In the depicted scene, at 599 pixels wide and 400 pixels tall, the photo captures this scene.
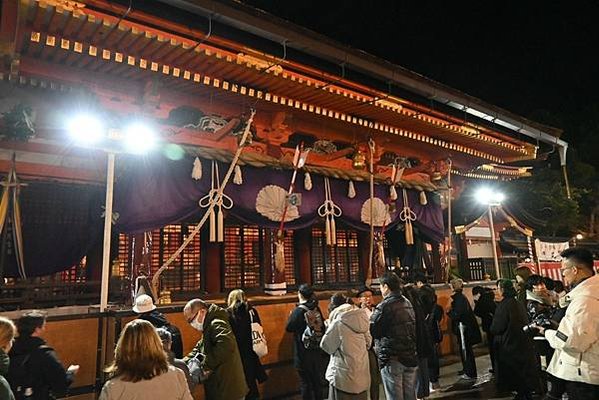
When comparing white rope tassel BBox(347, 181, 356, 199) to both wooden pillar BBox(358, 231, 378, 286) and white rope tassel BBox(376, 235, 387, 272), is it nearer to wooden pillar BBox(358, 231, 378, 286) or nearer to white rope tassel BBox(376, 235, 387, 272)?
white rope tassel BBox(376, 235, 387, 272)

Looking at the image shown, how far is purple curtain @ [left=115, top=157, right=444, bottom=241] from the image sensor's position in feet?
20.2

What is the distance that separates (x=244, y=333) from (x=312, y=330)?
112cm

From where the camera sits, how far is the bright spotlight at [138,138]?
5.96 metres

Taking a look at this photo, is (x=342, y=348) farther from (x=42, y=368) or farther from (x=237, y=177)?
(x=237, y=177)

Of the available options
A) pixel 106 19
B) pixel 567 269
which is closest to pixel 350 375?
pixel 567 269

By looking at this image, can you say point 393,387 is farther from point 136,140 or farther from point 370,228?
point 136,140

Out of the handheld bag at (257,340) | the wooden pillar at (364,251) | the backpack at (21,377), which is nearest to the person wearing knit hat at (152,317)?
the handheld bag at (257,340)

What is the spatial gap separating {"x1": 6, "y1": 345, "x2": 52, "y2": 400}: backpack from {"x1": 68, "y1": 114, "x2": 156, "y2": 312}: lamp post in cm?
164

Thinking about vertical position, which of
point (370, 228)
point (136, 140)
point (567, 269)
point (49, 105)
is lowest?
point (567, 269)

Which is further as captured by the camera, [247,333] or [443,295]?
[443,295]

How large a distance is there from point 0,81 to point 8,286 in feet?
9.01

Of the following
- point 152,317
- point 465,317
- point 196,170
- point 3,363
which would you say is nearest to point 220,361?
point 152,317

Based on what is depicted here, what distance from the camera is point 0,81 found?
523cm

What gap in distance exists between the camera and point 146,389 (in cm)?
276
